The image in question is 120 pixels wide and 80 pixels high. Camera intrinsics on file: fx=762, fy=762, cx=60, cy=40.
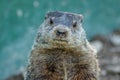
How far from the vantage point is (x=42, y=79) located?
28.3 feet

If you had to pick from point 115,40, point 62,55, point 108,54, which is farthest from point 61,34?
point 115,40

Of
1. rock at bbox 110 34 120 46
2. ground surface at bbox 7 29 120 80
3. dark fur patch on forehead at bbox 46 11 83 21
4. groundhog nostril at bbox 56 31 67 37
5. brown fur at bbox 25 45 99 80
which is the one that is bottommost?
brown fur at bbox 25 45 99 80

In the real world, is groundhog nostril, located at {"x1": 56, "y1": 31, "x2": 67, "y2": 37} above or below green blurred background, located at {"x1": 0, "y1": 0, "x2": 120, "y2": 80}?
below

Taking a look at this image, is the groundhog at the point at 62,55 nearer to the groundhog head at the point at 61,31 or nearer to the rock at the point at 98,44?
the groundhog head at the point at 61,31

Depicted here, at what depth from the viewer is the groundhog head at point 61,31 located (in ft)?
26.7

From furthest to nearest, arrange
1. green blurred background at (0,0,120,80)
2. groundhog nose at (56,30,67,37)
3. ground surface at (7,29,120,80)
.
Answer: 1. green blurred background at (0,0,120,80)
2. ground surface at (7,29,120,80)
3. groundhog nose at (56,30,67,37)

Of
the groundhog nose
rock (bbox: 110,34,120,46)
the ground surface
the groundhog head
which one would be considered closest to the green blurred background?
the ground surface

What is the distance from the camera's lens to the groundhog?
8.36 meters

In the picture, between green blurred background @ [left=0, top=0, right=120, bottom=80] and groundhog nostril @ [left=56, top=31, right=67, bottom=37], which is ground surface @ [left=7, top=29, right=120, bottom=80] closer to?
green blurred background @ [left=0, top=0, right=120, bottom=80]

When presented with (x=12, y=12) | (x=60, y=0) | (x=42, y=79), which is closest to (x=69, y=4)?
(x=60, y=0)

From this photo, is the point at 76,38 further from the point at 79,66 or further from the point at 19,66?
the point at 19,66

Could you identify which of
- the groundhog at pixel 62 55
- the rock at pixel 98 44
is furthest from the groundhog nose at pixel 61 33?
the rock at pixel 98 44

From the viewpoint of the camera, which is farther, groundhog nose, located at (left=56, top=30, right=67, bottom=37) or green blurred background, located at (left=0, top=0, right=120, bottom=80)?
green blurred background, located at (left=0, top=0, right=120, bottom=80)

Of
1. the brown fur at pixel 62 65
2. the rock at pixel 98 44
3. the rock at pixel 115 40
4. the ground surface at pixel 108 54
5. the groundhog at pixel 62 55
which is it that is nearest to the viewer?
the groundhog at pixel 62 55
